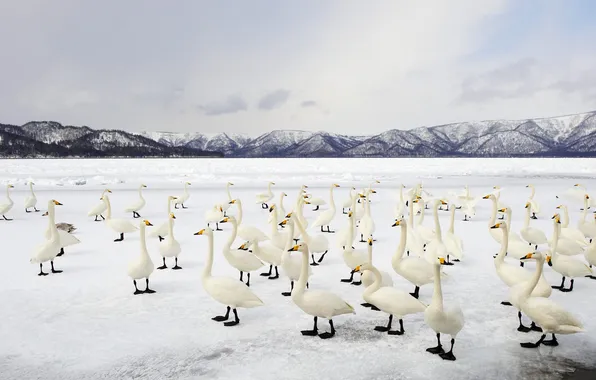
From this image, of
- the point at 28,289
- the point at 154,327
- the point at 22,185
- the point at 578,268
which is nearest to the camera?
the point at 154,327

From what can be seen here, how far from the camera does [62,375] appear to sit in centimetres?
463

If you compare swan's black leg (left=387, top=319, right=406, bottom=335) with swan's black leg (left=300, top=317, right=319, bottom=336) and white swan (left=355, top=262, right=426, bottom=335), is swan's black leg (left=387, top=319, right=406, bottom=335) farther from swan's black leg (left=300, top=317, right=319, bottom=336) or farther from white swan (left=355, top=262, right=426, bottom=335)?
swan's black leg (left=300, top=317, right=319, bottom=336)

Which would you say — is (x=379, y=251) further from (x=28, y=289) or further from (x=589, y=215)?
(x=589, y=215)

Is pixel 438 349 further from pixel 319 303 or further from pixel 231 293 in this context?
pixel 231 293

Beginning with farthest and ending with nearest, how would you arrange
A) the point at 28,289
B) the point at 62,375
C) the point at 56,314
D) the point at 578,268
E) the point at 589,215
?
the point at 589,215 < the point at 28,289 < the point at 578,268 < the point at 56,314 < the point at 62,375

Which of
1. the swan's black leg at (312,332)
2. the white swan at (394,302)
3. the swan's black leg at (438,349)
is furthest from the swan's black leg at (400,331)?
the swan's black leg at (312,332)

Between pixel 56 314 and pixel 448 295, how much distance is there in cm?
616

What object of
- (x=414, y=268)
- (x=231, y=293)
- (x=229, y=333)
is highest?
(x=414, y=268)

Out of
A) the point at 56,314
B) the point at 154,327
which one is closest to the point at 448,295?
the point at 154,327

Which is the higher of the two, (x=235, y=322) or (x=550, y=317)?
(x=550, y=317)

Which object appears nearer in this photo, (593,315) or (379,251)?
(593,315)

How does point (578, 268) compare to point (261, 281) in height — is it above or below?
above

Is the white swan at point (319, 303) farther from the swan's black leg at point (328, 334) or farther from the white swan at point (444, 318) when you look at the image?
the white swan at point (444, 318)

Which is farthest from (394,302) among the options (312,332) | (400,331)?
(312,332)
